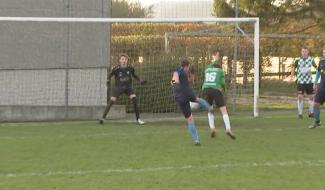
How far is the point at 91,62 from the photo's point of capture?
18703mm

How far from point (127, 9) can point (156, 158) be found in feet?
123

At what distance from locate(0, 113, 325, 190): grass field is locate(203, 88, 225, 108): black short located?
0.73 m

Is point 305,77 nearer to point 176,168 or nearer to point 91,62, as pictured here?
point 91,62

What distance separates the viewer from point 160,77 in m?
19.2

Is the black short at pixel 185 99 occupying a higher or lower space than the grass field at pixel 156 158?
higher

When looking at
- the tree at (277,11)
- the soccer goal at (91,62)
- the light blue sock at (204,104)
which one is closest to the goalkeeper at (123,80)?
the soccer goal at (91,62)

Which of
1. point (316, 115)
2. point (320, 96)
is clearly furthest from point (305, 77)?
point (320, 96)

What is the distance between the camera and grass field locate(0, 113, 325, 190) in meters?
8.27

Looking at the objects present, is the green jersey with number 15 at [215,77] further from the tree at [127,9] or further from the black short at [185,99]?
the tree at [127,9]

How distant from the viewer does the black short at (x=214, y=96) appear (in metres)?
12.6

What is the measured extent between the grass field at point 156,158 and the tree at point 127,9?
31.0m

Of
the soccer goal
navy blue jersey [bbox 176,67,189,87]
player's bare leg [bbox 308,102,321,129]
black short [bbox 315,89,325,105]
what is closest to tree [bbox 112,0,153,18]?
the soccer goal

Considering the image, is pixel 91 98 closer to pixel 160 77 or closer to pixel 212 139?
pixel 160 77

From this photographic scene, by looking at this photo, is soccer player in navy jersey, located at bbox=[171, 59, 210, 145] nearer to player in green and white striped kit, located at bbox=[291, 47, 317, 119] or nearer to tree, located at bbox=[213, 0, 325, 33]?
player in green and white striped kit, located at bbox=[291, 47, 317, 119]
